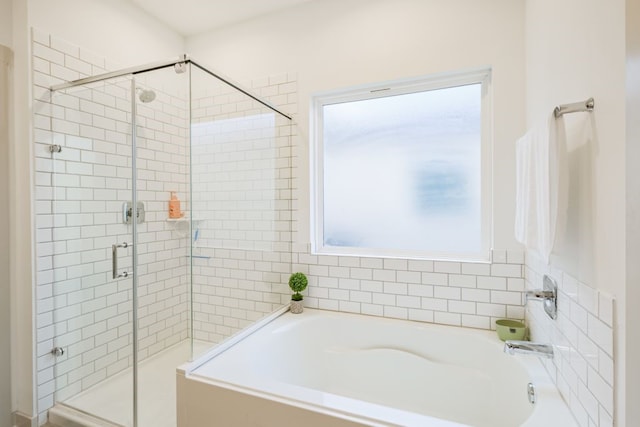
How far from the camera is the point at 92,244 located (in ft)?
6.54

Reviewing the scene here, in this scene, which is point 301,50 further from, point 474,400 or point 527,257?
point 474,400

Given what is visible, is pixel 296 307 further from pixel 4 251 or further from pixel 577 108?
pixel 577 108

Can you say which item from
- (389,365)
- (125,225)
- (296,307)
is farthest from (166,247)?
(389,365)

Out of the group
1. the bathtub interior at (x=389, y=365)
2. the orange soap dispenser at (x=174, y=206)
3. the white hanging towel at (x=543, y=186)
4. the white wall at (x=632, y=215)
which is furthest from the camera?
the orange soap dispenser at (x=174, y=206)

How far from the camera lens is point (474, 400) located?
1734 millimetres

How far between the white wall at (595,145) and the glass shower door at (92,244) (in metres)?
2.28

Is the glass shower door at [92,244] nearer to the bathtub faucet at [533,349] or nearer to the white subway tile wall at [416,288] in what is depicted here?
the white subway tile wall at [416,288]

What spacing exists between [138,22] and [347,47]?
168cm

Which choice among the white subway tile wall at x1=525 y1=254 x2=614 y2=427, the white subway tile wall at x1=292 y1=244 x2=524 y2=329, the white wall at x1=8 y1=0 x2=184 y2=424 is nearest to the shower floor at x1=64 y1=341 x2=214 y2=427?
the white wall at x1=8 y1=0 x2=184 y2=424

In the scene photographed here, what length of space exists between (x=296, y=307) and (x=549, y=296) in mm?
1557

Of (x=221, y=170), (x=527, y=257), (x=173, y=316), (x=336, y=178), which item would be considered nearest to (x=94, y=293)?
(x=173, y=316)

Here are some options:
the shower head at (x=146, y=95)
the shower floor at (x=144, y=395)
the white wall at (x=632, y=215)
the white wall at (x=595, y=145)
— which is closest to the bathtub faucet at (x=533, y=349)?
the white wall at (x=595, y=145)

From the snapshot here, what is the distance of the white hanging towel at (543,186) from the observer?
3.45 feet

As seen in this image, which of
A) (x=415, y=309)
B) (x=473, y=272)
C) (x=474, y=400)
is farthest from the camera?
(x=415, y=309)
